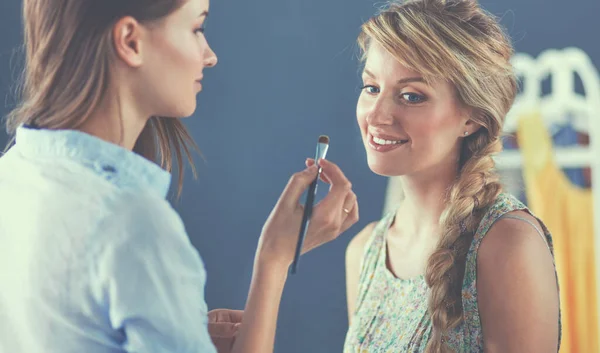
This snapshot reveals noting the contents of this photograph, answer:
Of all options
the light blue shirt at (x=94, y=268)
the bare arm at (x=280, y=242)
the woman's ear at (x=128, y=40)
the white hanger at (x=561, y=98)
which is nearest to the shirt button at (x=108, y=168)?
the light blue shirt at (x=94, y=268)

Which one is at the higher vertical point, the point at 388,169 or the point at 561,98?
the point at 561,98

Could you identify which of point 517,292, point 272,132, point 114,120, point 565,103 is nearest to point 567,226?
point 565,103

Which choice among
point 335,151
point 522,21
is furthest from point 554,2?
point 335,151

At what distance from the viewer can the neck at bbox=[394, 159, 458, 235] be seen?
1284 millimetres

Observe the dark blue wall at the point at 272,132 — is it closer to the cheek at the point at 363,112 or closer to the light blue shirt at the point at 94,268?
the cheek at the point at 363,112

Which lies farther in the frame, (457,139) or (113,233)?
(457,139)

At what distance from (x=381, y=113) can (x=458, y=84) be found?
5.3 inches

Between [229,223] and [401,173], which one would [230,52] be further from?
[401,173]

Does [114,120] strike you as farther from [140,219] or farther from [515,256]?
[515,256]

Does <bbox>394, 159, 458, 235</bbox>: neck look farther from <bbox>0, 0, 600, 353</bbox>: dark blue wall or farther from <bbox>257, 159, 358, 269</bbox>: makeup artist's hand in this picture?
<bbox>0, 0, 600, 353</bbox>: dark blue wall

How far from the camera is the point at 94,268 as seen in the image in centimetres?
61

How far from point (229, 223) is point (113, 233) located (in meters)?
1.53

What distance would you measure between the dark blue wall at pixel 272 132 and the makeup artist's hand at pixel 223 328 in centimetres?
110

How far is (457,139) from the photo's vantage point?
1.28 meters
